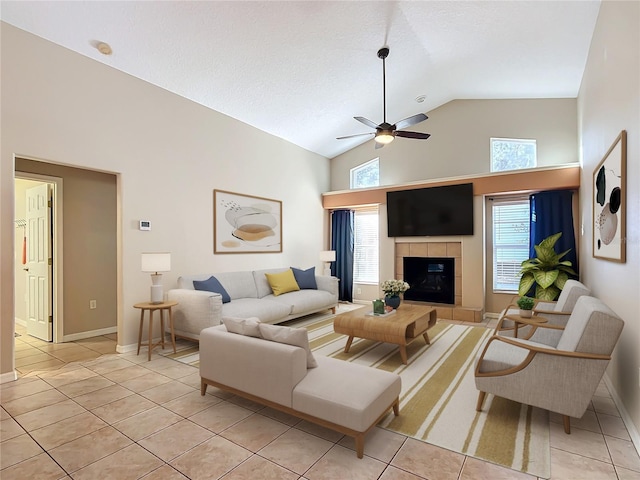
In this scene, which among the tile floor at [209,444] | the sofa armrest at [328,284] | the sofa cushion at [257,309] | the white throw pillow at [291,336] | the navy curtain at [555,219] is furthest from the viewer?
the sofa armrest at [328,284]

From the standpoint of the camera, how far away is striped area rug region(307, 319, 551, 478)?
208 centimetres

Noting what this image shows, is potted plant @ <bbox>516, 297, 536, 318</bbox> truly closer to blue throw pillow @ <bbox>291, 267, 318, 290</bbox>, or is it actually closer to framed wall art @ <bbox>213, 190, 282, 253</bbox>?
blue throw pillow @ <bbox>291, 267, 318, 290</bbox>

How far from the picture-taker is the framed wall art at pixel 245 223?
17.7 ft

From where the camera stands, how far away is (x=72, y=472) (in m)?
1.92

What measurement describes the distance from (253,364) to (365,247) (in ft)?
17.4

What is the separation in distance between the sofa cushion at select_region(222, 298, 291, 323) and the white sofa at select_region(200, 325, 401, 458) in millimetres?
1556

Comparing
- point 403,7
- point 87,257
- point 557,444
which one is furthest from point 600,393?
point 87,257

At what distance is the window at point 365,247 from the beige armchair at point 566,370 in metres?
4.94

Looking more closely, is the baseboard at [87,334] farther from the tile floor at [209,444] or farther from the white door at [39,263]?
the tile floor at [209,444]

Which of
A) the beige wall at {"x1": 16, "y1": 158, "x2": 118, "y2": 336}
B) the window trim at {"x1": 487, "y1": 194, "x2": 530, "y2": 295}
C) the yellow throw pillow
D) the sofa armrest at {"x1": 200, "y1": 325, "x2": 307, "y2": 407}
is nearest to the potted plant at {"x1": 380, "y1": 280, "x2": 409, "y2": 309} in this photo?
the yellow throw pillow

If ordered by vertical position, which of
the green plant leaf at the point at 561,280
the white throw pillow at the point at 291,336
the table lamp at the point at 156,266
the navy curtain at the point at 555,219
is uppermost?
the navy curtain at the point at 555,219

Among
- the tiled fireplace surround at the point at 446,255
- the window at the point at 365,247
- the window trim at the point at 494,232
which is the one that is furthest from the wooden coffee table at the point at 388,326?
the window at the point at 365,247

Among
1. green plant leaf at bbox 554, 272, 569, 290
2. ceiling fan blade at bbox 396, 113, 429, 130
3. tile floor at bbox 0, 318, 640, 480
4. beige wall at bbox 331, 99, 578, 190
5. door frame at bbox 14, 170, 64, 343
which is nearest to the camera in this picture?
tile floor at bbox 0, 318, 640, 480

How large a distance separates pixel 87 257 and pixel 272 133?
3698 mm
